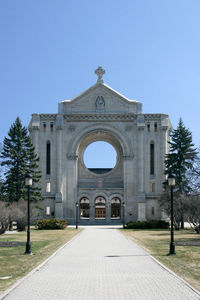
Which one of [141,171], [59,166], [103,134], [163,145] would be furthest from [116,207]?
[163,145]

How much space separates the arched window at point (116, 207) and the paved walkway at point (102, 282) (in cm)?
4637

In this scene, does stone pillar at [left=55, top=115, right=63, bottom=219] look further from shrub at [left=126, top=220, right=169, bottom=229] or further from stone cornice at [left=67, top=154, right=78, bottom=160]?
shrub at [left=126, top=220, right=169, bottom=229]

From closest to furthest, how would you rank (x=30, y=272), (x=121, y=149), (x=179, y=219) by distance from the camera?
(x=30, y=272) → (x=179, y=219) → (x=121, y=149)

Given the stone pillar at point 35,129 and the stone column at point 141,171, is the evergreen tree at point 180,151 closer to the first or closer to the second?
the stone column at point 141,171

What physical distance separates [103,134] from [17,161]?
1591 centimetres

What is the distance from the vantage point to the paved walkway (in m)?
10.1

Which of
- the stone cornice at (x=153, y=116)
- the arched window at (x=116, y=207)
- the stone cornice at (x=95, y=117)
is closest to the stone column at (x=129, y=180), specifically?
the arched window at (x=116, y=207)

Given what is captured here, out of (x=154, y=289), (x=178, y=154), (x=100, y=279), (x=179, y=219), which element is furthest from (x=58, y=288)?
(x=178, y=154)

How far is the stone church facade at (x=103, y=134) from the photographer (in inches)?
2320

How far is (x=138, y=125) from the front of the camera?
2359 inches

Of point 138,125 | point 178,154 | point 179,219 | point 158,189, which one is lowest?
point 179,219

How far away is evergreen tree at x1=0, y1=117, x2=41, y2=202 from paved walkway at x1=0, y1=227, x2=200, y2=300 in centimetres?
3378

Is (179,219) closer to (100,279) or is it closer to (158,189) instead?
(158,189)

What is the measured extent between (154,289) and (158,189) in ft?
160
